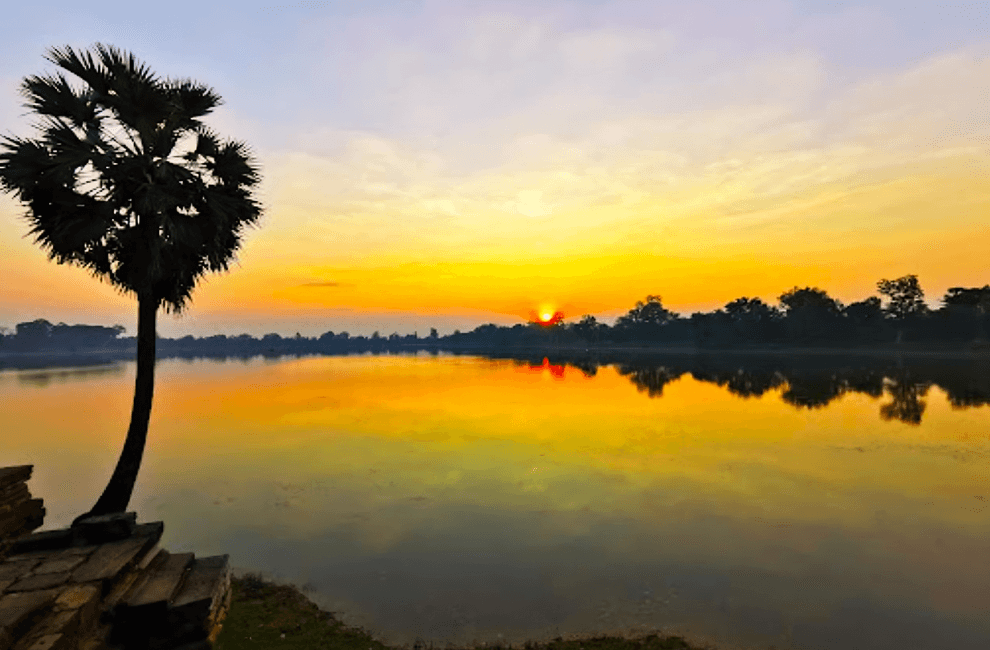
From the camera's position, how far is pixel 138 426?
1273cm

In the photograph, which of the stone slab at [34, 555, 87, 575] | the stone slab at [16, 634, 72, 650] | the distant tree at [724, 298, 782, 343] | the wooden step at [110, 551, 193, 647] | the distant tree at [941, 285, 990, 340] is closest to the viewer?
the stone slab at [16, 634, 72, 650]

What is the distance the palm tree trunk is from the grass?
4249mm

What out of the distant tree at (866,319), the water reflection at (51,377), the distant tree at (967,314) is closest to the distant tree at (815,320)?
the distant tree at (866,319)

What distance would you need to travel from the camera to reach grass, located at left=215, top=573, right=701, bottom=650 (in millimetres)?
9352

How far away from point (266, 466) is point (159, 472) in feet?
15.9

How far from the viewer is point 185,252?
13.2 m

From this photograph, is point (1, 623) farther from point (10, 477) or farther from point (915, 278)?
point (915, 278)

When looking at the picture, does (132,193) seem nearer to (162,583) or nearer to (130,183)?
(130,183)

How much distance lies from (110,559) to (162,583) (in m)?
1.30

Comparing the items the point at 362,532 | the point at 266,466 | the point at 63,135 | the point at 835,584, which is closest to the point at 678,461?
the point at 835,584

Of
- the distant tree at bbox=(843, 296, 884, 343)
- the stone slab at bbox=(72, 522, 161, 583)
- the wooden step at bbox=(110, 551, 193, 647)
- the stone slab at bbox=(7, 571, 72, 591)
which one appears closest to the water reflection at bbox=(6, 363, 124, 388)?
the stone slab at bbox=(72, 522, 161, 583)

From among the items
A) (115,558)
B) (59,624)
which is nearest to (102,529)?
(115,558)

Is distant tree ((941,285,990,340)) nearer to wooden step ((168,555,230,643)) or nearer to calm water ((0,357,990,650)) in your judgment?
calm water ((0,357,990,650))

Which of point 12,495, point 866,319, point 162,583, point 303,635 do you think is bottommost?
point 303,635
